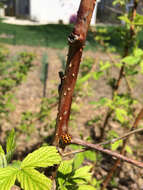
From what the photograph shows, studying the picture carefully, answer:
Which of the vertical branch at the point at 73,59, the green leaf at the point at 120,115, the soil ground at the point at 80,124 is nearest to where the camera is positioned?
the vertical branch at the point at 73,59

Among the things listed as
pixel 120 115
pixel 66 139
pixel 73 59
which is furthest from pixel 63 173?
pixel 120 115

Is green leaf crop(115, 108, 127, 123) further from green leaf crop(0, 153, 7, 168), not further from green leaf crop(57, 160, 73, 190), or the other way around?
green leaf crop(0, 153, 7, 168)

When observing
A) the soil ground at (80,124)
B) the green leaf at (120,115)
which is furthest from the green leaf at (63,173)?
the green leaf at (120,115)

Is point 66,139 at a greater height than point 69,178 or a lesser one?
greater

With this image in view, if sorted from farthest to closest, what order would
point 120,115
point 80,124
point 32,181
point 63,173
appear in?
point 80,124, point 120,115, point 63,173, point 32,181

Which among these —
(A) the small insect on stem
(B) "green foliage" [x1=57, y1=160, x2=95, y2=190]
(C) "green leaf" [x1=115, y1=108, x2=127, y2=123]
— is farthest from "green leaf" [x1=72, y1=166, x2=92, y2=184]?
(C) "green leaf" [x1=115, y1=108, x2=127, y2=123]

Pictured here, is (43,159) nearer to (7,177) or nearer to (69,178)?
(7,177)

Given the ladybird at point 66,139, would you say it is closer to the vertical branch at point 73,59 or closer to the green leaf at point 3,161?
the vertical branch at point 73,59

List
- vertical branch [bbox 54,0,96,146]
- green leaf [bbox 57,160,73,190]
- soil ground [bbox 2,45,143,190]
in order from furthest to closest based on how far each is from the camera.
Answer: soil ground [bbox 2,45,143,190] < green leaf [bbox 57,160,73,190] < vertical branch [bbox 54,0,96,146]
